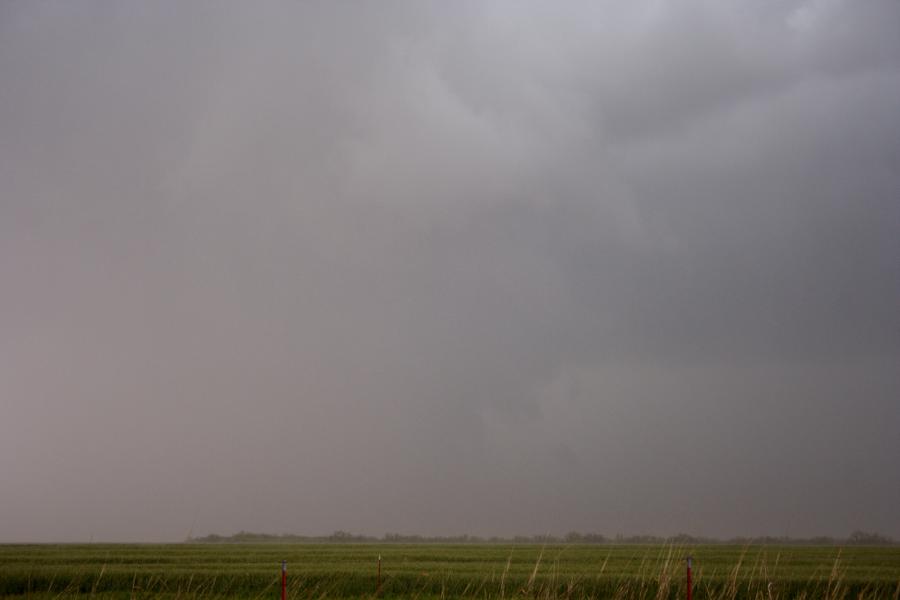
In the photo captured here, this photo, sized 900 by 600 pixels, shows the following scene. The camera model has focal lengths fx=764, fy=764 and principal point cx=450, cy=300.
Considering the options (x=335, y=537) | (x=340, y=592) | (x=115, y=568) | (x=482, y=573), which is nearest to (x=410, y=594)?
(x=340, y=592)

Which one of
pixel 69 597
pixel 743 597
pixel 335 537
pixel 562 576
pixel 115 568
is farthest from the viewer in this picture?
pixel 335 537

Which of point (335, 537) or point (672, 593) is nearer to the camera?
point (672, 593)

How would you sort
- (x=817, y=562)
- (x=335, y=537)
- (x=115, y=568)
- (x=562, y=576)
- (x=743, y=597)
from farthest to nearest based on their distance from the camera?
(x=335, y=537) → (x=817, y=562) → (x=115, y=568) → (x=562, y=576) → (x=743, y=597)

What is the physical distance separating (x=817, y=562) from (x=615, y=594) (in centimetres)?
2001

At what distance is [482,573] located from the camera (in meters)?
30.0

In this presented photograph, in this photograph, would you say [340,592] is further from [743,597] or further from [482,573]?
[743,597]

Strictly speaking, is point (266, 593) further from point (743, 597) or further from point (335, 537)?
point (335, 537)

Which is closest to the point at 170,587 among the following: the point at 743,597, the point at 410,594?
the point at 410,594

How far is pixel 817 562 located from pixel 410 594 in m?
24.1

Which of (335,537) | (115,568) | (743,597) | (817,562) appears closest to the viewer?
(743,597)

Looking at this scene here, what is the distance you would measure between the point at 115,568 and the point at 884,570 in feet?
108

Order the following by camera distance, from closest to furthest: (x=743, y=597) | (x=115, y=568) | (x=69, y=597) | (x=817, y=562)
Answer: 1. (x=69, y=597)
2. (x=743, y=597)
3. (x=115, y=568)
4. (x=817, y=562)

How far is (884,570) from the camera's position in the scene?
107ft

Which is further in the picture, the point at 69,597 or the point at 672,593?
the point at 672,593
